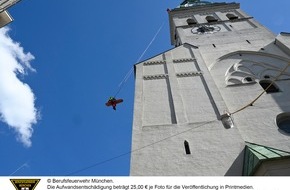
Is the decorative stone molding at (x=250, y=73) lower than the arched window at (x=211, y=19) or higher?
lower

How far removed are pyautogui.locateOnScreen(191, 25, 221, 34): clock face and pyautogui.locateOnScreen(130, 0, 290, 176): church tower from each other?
1.03 meters

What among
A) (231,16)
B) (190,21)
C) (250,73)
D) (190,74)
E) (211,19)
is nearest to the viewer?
(190,74)

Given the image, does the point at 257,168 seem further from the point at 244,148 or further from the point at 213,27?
the point at 213,27

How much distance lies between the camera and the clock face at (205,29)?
53.7ft

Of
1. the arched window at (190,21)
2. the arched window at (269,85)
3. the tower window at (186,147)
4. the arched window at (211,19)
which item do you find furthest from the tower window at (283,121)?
the arched window at (190,21)

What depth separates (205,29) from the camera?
16.7 metres

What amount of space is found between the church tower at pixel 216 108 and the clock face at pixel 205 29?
3.36 ft

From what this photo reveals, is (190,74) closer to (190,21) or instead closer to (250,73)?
(250,73)

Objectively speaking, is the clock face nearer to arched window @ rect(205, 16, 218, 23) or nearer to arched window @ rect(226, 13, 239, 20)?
arched window @ rect(205, 16, 218, 23)

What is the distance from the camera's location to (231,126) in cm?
838

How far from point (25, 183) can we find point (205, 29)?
13945mm

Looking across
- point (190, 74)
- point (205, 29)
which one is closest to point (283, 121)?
point (190, 74)

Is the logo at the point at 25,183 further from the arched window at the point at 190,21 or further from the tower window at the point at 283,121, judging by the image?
the arched window at the point at 190,21

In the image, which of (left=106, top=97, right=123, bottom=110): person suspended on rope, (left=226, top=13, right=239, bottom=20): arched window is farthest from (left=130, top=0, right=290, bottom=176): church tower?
(left=226, top=13, right=239, bottom=20): arched window
